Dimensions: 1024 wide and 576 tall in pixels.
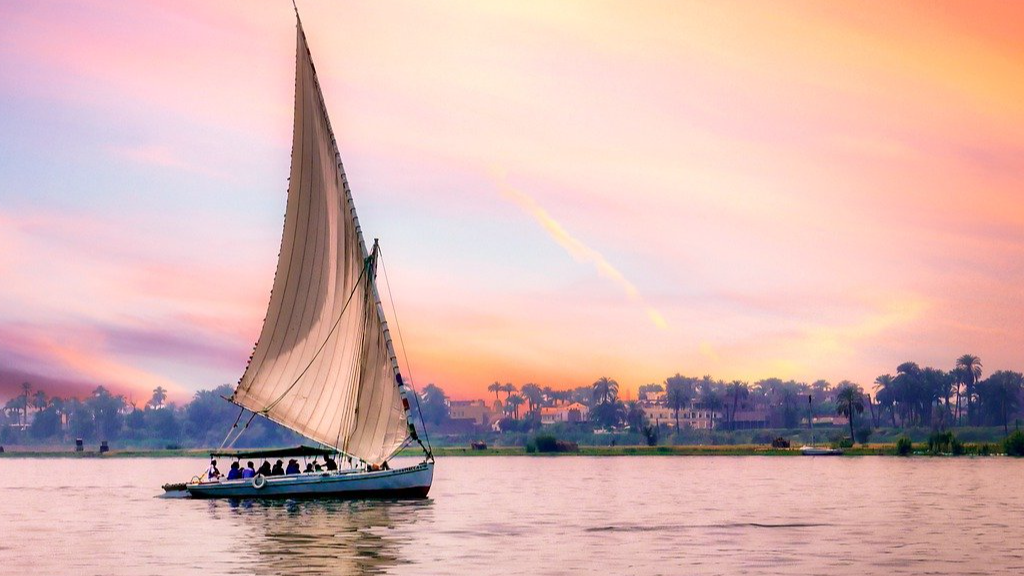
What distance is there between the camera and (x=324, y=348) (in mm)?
→ 80750

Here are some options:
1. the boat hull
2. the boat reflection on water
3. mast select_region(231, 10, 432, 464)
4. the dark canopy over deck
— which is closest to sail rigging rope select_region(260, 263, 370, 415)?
mast select_region(231, 10, 432, 464)

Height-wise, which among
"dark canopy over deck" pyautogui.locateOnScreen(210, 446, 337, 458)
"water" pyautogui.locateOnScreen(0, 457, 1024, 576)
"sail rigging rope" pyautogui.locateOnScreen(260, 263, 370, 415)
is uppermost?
"sail rigging rope" pyautogui.locateOnScreen(260, 263, 370, 415)

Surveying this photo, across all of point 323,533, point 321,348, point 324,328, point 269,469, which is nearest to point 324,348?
point 321,348

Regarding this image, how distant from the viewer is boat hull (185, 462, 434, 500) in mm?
79500

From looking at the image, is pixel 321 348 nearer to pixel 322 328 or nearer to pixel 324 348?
pixel 324 348

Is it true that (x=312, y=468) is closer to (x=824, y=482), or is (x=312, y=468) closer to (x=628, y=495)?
(x=628, y=495)

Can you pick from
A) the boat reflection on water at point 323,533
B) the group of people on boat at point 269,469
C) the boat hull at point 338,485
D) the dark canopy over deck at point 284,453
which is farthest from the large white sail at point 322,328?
the boat reflection on water at point 323,533

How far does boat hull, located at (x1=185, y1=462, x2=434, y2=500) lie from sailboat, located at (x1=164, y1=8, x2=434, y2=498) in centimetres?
6

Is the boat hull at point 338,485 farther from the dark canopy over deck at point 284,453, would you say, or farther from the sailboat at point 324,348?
the dark canopy over deck at point 284,453

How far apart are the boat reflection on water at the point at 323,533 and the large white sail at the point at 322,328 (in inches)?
192

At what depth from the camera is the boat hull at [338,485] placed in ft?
261

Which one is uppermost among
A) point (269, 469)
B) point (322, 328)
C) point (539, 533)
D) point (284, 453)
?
point (322, 328)

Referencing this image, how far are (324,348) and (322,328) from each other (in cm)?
117

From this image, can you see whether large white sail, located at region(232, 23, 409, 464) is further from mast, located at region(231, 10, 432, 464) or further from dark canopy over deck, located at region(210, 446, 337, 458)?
dark canopy over deck, located at region(210, 446, 337, 458)
